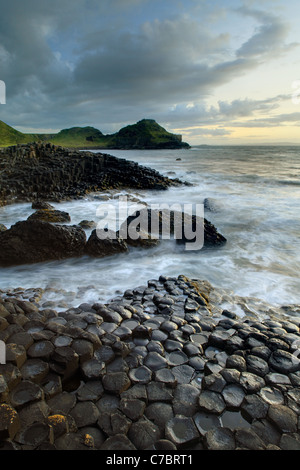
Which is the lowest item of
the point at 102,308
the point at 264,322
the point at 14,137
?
the point at 264,322

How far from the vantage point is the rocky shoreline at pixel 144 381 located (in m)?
2.07

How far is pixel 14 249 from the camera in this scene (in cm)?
611

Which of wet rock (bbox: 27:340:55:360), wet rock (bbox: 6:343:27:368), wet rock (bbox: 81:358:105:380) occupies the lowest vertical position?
wet rock (bbox: 81:358:105:380)

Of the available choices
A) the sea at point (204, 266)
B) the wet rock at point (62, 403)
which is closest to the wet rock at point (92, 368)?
the wet rock at point (62, 403)

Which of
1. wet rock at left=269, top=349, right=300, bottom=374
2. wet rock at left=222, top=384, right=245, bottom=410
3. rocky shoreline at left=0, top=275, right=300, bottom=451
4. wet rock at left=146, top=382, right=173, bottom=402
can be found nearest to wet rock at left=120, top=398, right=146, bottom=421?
rocky shoreline at left=0, top=275, right=300, bottom=451

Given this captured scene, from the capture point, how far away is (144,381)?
2.61 m

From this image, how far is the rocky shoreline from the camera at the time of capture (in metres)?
2.07

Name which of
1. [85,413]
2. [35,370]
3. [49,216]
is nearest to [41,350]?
[35,370]

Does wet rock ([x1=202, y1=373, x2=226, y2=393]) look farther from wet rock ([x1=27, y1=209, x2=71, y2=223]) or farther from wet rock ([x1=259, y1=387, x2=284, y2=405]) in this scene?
wet rock ([x1=27, y1=209, x2=71, y2=223])

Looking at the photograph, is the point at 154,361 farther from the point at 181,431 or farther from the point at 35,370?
the point at 35,370
